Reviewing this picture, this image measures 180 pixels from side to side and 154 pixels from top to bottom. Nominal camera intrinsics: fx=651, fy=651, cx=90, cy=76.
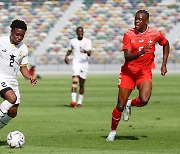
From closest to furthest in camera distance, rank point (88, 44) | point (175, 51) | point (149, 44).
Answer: point (149, 44)
point (88, 44)
point (175, 51)

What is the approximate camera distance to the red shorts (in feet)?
40.4

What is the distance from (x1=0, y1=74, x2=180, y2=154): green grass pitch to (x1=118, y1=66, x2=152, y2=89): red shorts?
1039mm

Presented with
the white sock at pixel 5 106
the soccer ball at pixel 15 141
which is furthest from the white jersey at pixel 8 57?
the soccer ball at pixel 15 141

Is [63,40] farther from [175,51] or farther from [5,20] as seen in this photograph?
[175,51]

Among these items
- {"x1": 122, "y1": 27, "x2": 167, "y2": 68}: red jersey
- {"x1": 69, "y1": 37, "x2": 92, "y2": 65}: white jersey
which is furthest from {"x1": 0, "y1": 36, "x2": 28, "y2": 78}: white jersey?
{"x1": 69, "y1": 37, "x2": 92, "y2": 65}: white jersey

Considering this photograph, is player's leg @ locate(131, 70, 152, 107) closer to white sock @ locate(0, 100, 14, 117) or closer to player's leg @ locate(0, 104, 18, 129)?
player's leg @ locate(0, 104, 18, 129)

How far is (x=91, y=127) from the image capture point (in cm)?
1449

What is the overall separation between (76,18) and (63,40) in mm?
2380

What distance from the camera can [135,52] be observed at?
12.2 metres

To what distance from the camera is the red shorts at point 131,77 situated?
12.3 m

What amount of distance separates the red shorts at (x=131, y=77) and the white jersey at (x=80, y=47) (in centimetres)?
893

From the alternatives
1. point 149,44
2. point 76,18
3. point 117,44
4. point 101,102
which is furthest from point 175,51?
point 149,44

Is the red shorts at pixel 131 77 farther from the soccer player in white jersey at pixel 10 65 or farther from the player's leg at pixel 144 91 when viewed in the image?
the soccer player in white jersey at pixel 10 65

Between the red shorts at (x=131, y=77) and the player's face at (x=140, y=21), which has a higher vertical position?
the player's face at (x=140, y=21)
